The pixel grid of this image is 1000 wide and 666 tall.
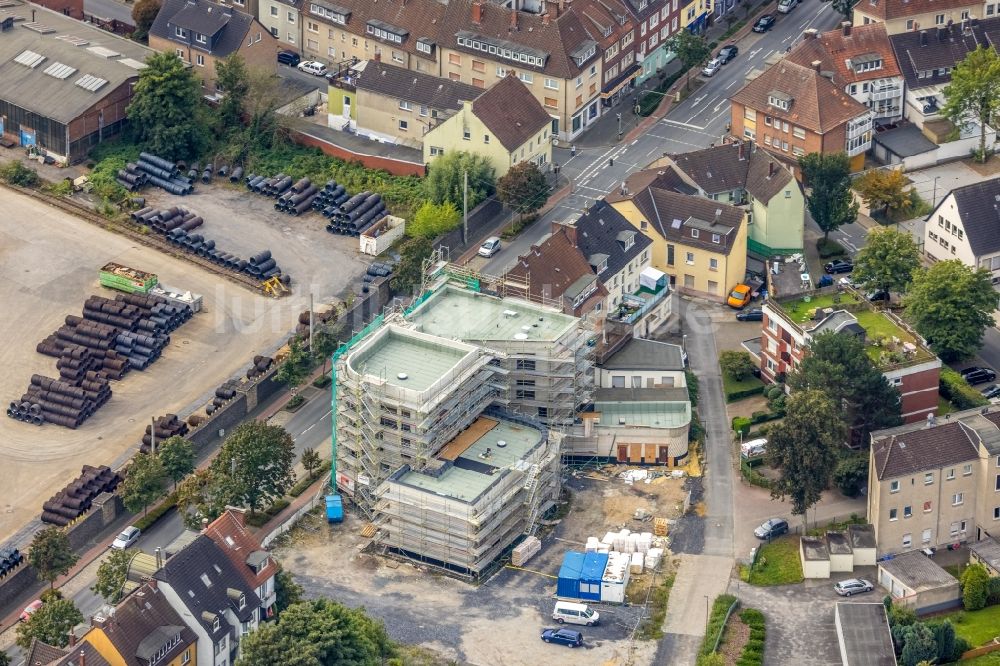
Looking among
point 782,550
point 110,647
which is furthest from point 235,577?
point 782,550

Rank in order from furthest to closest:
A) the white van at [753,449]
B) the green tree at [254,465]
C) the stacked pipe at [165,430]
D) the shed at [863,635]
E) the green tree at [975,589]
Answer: the stacked pipe at [165,430]
the white van at [753,449]
the green tree at [254,465]
the green tree at [975,589]
the shed at [863,635]

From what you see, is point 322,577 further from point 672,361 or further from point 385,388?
point 672,361

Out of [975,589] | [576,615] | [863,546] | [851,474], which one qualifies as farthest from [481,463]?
[975,589]

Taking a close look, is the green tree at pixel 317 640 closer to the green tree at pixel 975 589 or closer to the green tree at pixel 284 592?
the green tree at pixel 284 592

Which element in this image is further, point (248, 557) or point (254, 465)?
point (254, 465)

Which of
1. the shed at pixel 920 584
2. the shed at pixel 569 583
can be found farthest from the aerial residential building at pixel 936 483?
the shed at pixel 569 583

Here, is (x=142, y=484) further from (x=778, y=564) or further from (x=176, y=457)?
(x=778, y=564)
